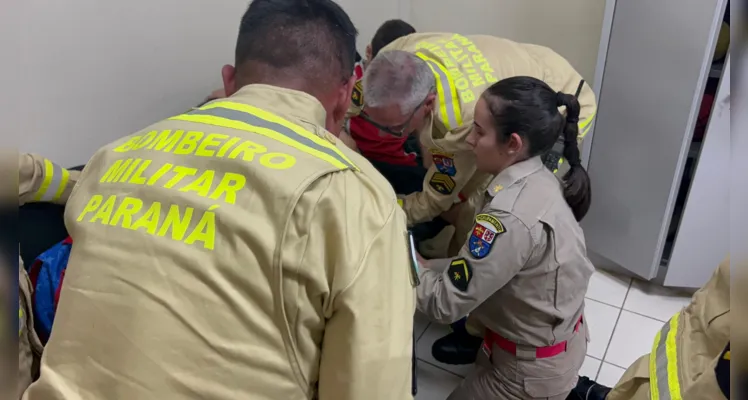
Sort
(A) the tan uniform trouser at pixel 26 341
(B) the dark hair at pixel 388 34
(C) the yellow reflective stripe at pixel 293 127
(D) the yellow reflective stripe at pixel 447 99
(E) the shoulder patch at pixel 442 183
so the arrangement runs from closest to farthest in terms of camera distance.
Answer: (C) the yellow reflective stripe at pixel 293 127 < (A) the tan uniform trouser at pixel 26 341 < (D) the yellow reflective stripe at pixel 447 99 < (E) the shoulder patch at pixel 442 183 < (B) the dark hair at pixel 388 34

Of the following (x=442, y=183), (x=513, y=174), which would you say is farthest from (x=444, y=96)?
(x=513, y=174)

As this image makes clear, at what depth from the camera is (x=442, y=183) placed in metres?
1.90

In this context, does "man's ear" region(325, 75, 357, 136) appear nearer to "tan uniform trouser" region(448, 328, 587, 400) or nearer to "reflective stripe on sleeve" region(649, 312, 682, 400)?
"reflective stripe on sleeve" region(649, 312, 682, 400)

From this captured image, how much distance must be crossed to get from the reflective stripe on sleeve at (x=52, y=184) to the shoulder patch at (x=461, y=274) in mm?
1075

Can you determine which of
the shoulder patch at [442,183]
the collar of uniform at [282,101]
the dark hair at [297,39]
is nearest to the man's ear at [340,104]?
the dark hair at [297,39]

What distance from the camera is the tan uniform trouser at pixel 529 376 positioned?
5.24 feet

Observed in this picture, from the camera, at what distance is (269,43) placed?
3.34ft

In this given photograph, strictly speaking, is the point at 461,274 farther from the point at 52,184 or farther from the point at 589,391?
the point at 52,184

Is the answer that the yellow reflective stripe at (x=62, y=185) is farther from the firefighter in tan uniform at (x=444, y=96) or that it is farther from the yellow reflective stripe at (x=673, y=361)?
the yellow reflective stripe at (x=673, y=361)

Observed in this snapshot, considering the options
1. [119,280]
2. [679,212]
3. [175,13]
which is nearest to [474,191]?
[679,212]

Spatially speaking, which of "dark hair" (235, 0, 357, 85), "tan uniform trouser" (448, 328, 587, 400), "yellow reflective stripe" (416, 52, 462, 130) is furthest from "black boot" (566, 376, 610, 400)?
"dark hair" (235, 0, 357, 85)

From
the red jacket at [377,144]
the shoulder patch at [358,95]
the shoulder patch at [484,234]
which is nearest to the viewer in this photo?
the shoulder patch at [484,234]

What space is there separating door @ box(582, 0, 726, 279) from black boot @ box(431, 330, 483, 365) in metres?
0.92

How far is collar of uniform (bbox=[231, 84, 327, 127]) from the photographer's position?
3.00 feet
